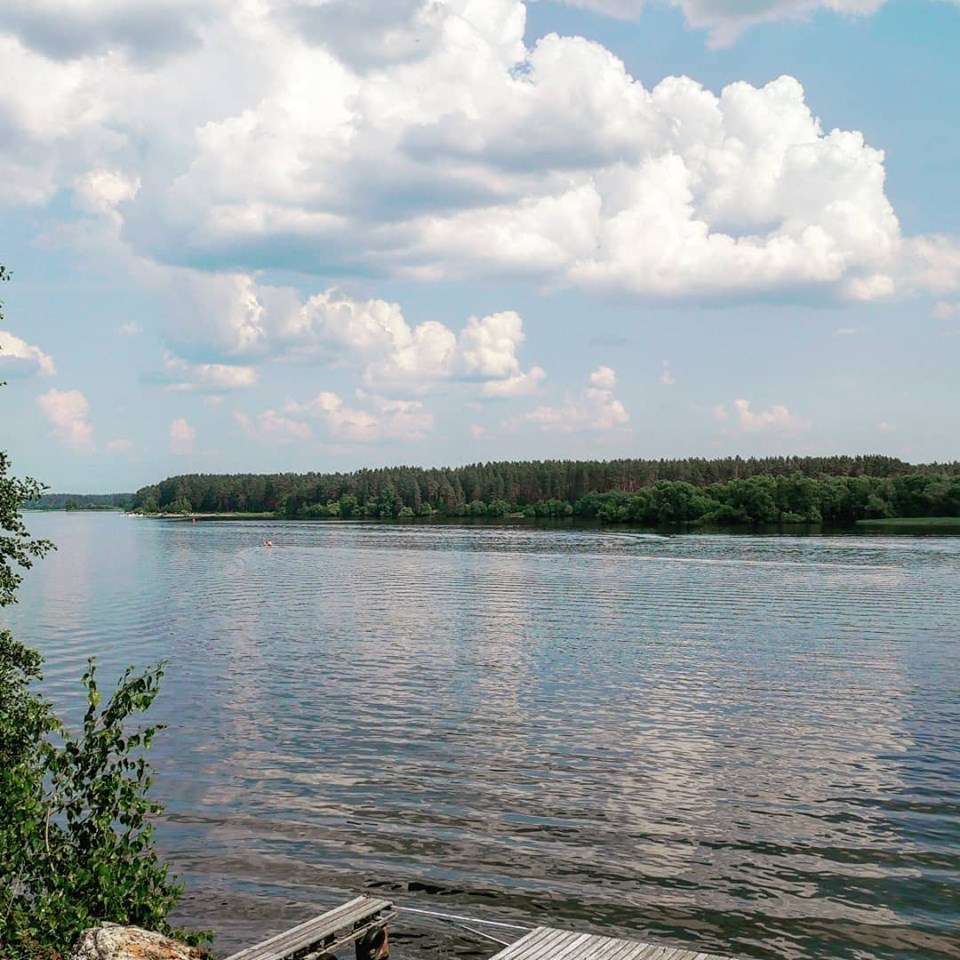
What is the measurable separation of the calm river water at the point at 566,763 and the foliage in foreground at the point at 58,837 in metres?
2.18

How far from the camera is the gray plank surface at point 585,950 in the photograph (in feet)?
42.5

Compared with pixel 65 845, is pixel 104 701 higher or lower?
lower

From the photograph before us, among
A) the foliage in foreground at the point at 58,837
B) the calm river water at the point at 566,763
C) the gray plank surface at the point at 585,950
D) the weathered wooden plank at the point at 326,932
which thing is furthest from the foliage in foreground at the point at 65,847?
the gray plank surface at the point at 585,950

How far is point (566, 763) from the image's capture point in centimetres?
2480

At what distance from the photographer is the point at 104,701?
112 feet

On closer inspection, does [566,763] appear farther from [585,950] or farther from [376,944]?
[585,950]

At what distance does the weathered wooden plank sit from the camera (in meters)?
Result: 13.1

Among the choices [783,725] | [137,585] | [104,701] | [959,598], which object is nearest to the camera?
[783,725]

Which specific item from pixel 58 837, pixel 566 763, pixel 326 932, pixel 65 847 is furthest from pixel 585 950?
pixel 566 763

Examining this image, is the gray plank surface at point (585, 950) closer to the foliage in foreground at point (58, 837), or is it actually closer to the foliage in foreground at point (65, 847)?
the foliage in foreground at point (58, 837)

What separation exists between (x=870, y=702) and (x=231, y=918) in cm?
2382

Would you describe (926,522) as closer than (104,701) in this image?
No

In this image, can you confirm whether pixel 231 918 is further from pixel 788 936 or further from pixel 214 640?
pixel 214 640

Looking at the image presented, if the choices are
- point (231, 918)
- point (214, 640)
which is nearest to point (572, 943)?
point (231, 918)
